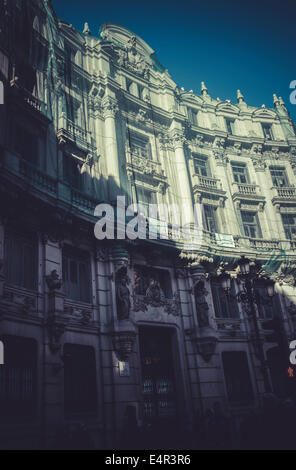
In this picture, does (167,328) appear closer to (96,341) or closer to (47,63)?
(96,341)

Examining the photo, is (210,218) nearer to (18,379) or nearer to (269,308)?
(269,308)

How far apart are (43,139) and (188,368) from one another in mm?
12960

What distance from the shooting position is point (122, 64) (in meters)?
25.3

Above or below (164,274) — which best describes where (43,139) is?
above

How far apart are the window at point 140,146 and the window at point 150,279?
741 cm

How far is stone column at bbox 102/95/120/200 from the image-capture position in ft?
65.9

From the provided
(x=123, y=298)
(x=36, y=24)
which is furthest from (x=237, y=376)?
(x=36, y=24)

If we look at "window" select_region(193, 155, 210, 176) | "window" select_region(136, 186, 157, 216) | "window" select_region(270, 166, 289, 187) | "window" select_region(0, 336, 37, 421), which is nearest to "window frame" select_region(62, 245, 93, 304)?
"window" select_region(0, 336, 37, 421)

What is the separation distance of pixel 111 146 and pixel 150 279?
7.61m

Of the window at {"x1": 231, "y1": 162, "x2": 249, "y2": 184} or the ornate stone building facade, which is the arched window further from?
the window at {"x1": 231, "y1": 162, "x2": 249, "y2": 184}

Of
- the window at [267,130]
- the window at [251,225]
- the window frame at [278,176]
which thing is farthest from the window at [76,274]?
the window at [267,130]

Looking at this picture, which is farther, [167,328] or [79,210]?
[167,328]

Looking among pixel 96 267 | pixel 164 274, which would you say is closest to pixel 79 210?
pixel 96 267

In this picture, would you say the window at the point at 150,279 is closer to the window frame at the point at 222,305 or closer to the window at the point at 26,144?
the window frame at the point at 222,305
